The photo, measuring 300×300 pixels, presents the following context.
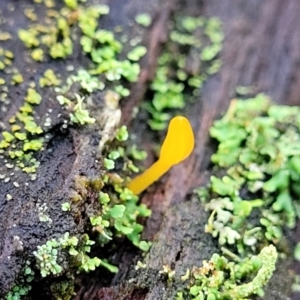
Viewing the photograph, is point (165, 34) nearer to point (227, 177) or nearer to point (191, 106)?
point (191, 106)

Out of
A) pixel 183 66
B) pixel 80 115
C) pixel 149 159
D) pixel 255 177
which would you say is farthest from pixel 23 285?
pixel 183 66

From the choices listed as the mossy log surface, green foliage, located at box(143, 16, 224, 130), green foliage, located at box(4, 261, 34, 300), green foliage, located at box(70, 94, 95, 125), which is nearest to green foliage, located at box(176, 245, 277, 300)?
the mossy log surface

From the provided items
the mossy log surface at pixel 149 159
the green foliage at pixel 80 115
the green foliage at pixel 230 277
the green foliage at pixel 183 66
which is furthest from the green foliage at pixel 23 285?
the green foliage at pixel 183 66

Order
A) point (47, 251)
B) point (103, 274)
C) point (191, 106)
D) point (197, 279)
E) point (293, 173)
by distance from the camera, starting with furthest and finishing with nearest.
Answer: point (191, 106) < point (293, 173) < point (103, 274) < point (197, 279) < point (47, 251)

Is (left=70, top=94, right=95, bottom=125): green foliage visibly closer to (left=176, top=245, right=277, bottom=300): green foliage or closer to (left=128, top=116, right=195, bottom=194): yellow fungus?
(left=128, top=116, right=195, bottom=194): yellow fungus

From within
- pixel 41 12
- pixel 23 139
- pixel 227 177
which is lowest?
pixel 227 177

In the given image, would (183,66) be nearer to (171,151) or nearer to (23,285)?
(171,151)

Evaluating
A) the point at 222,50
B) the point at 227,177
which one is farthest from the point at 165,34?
the point at 227,177

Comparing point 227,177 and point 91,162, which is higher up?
point 91,162
